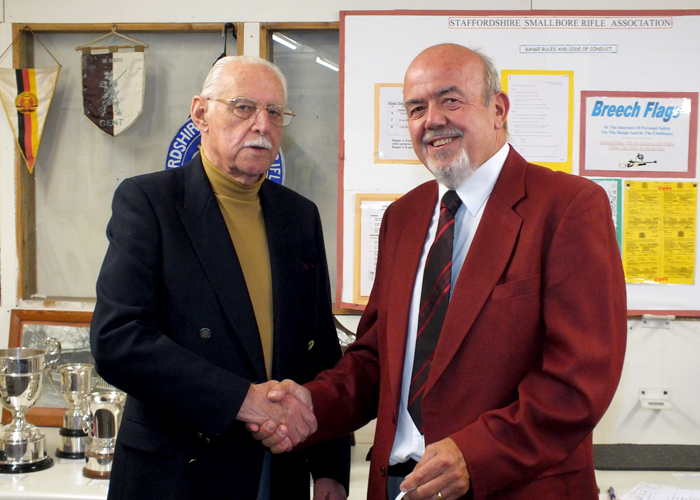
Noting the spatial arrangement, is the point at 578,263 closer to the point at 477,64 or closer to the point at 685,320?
the point at 477,64

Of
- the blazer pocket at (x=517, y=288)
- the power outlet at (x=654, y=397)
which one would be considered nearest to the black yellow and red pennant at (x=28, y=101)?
the blazer pocket at (x=517, y=288)

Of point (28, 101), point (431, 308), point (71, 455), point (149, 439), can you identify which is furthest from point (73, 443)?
point (431, 308)

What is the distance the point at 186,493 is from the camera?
4.89 feet

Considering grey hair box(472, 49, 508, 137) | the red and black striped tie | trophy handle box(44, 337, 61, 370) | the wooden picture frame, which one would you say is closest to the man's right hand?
the red and black striped tie

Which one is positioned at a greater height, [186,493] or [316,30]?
[316,30]

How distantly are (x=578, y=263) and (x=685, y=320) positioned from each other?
1.61 m

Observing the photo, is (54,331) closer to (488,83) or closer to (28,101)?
(28,101)

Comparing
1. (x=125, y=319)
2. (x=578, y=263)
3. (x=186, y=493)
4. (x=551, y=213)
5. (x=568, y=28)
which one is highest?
(x=568, y=28)

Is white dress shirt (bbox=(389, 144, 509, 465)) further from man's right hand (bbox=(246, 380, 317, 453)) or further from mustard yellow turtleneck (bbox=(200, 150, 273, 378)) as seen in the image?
mustard yellow turtleneck (bbox=(200, 150, 273, 378))

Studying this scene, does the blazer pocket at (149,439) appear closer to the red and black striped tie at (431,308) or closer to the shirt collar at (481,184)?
the red and black striped tie at (431,308)

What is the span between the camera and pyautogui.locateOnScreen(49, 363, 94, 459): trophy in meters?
2.37

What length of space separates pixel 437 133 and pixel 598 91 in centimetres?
134

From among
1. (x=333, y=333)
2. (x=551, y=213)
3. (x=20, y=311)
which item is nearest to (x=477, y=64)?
(x=551, y=213)

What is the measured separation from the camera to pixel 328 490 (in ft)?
5.54
